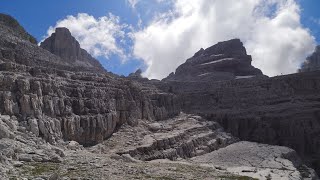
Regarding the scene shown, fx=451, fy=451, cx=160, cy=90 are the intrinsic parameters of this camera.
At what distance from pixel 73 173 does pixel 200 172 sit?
20239mm

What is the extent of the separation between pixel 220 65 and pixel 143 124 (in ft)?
272

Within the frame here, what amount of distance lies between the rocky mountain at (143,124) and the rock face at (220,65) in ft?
92.5

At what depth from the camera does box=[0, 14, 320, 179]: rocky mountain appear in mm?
50431

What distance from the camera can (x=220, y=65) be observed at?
16625 cm

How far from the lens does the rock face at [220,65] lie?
161 metres

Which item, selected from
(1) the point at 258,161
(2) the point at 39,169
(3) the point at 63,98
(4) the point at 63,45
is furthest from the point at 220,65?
(2) the point at 39,169

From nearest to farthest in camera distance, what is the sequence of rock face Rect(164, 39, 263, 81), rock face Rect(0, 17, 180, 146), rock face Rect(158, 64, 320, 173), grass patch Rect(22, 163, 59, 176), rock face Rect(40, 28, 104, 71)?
1. grass patch Rect(22, 163, 59, 176)
2. rock face Rect(0, 17, 180, 146)
3. rock face Rect(158, 64, 320, 173)
4. rock face Rect(40, 28, 104, 71)
5. rock face Rect(164, 39, 263, 81)

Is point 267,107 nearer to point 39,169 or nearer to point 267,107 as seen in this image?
point 267,107

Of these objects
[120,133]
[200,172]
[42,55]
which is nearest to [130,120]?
[120,133]

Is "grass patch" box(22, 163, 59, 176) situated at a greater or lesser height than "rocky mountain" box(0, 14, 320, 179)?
lesser

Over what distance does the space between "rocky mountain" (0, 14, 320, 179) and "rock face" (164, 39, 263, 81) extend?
2820cm

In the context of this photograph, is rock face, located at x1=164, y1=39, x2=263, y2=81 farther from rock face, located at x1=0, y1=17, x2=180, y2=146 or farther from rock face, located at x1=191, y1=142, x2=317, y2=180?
rock face, located at x1=191, y1=142, x2=317, y2=180

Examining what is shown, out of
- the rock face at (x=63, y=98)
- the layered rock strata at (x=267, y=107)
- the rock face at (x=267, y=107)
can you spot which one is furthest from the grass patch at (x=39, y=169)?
the layered rock strata at (x=267, y=107)

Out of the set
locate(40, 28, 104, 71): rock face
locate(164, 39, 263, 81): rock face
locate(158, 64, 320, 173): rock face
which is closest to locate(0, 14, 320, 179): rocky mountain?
locate(158, 64, 320, 173): rock face
